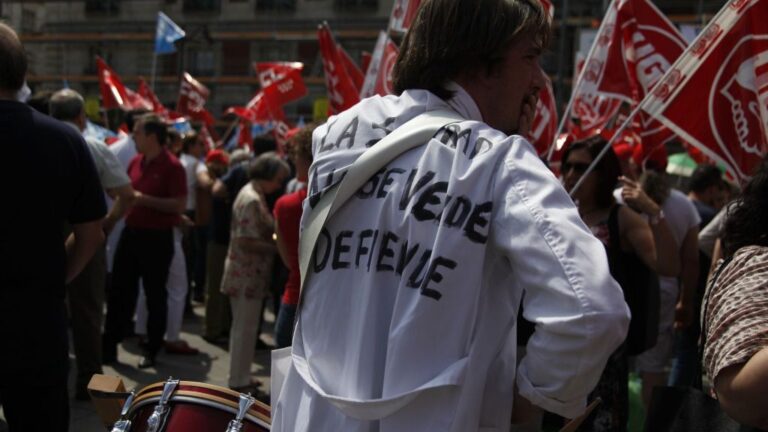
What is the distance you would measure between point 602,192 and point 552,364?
2910mm

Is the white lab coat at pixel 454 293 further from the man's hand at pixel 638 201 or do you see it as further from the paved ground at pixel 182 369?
the paved ground at pixel 182 369

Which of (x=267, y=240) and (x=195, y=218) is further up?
(x=267, y=240)

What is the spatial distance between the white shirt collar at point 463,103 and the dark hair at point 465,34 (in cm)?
1

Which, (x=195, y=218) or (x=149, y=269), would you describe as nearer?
(x=149, y=269)

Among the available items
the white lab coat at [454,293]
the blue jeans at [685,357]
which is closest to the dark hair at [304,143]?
the blue jeans at [685,357]

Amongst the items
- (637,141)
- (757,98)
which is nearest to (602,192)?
(757,98)

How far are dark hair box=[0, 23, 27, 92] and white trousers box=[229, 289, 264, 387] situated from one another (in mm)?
3349

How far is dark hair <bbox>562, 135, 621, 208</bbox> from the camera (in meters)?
4.31

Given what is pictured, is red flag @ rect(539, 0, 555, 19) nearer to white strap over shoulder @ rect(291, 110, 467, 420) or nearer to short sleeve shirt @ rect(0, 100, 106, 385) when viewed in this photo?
white strap over shoulder @ rect(291, 110, 467, 420)

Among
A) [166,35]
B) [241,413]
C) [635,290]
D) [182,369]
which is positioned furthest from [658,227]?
[166,35]

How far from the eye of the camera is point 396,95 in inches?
75.4

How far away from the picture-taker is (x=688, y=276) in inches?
223

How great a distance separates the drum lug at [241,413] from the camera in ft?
7.63

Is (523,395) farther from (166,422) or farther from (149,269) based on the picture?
(149,269)
